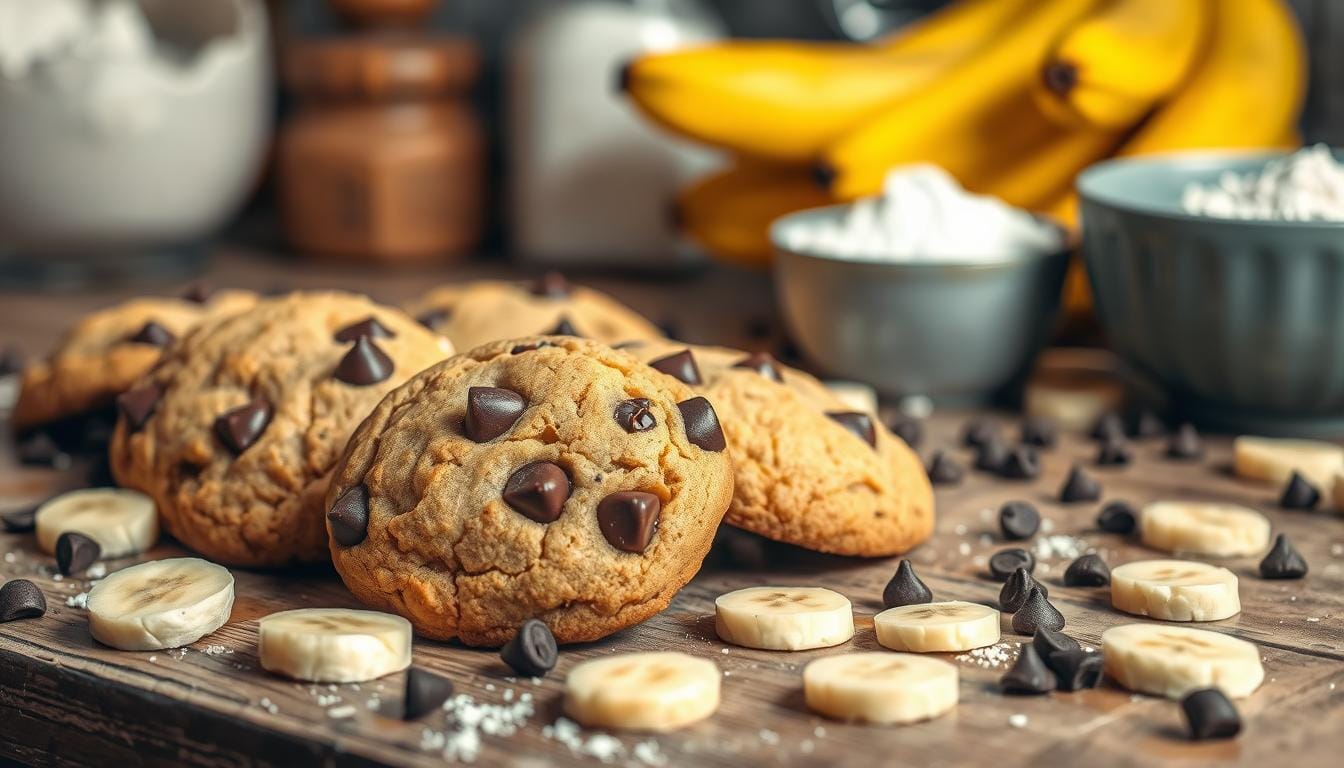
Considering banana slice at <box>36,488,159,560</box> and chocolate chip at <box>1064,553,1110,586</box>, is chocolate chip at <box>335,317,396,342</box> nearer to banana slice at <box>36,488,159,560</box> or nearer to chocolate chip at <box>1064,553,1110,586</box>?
banana slice at <box>36,488,159,560</box>

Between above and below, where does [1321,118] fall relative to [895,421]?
above

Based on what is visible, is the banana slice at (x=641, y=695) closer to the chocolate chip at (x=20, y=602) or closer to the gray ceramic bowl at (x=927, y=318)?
the chocolate chip at (x=20, y=602)

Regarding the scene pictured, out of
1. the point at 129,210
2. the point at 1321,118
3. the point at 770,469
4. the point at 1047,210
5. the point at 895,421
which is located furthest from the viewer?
the point at 129,210

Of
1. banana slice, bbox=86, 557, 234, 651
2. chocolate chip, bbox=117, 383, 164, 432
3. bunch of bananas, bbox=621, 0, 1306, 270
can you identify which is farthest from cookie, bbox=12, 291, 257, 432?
bunch of bananas, bbox=621, 0, 1306, 270

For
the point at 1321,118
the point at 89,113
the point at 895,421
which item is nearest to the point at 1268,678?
the point at 895,421

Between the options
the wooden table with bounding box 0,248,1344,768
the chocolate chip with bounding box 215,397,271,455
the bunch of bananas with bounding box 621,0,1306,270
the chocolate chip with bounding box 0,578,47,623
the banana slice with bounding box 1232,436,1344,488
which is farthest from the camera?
the bunch of bananas with bounding box 621,0,1306,270

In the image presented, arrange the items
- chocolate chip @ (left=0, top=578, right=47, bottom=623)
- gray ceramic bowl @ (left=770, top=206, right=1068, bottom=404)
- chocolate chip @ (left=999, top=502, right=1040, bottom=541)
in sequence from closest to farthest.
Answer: chocolate chip @ (left=0, top=578, right=47, bottom=623) → chocolate chip @ (left=999, top=502, right=1040, bottom=541) → gray ceramic bowl @ (left=770, top=206, right=1068, bottom=404)

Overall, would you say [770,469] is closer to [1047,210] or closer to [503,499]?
[503,499]
